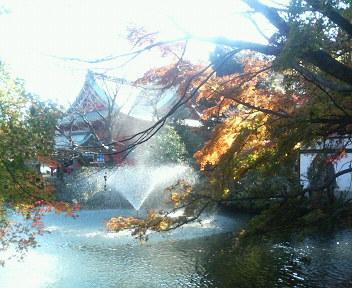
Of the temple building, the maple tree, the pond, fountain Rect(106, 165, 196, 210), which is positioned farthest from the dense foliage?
the temple building

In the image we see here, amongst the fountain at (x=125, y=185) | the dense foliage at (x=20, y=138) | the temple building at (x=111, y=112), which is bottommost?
the fountain at (x=125, y=185)

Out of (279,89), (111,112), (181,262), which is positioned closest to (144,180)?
(111,112)

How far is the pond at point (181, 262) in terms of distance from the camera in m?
7.66

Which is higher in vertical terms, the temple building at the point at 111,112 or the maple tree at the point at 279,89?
the temple building at the point at 111,112

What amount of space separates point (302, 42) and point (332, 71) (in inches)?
24.4

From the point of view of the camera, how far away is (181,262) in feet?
29.2

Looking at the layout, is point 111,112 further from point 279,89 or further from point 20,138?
point 20,138

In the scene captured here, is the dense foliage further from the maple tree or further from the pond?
the pond

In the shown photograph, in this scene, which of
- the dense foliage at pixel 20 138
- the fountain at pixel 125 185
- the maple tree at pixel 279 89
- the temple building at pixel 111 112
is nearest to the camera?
the maple tree at pixel 279 89

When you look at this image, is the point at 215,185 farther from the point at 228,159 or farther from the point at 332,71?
the point at 332,71

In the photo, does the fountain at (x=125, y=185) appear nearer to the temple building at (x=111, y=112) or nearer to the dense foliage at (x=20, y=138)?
the temple building at (x=111, y=112)

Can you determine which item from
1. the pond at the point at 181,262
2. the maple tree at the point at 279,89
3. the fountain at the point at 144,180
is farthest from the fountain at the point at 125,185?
the maple tree at the point at 279,89

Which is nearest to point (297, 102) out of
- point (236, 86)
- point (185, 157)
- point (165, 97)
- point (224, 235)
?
point (236, 86)

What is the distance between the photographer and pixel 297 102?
641cm
